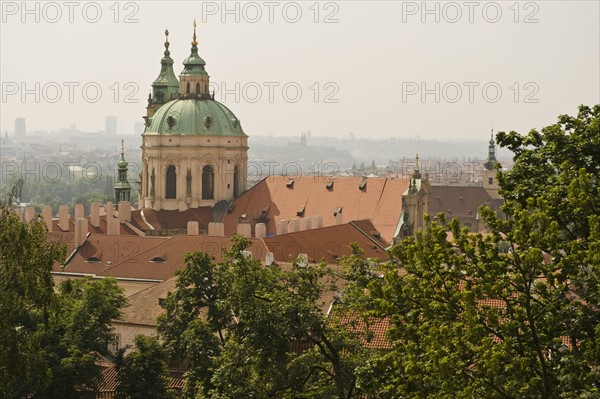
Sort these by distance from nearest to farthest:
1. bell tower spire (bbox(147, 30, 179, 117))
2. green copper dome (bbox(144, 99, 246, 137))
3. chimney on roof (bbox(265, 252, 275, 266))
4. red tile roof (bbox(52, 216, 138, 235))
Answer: chimney on roof (bbox(265, 252, 275, 266)), red tile roof (bbox(52, 216, 138, 235)), green copper dome (bbox(144, 99, 246, 137)), bell tower spire (bbox(147, 30, 179, 117))

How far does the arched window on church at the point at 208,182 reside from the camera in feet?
268

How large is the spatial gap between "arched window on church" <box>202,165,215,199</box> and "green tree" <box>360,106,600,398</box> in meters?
59.3

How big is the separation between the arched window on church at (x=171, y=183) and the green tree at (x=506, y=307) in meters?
59.3

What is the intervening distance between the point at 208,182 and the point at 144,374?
43.2 metres

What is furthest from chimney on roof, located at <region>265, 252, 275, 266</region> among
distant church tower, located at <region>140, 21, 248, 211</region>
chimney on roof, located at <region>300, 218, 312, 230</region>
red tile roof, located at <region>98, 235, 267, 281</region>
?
distant church tower, located at <region>140, 21, 248, 211</region>

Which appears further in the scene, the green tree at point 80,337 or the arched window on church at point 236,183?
the arched window on church at point 236,183

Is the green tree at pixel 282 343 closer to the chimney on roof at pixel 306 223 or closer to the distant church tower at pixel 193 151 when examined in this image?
the chimney on roof at pixel 306 223

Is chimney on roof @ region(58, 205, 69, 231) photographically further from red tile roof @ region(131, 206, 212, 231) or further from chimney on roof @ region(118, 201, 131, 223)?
red tile roof @ region(131, 206, 212, 231)

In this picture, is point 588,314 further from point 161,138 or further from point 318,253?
point 161,138

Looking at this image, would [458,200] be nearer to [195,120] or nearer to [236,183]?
[236,183]

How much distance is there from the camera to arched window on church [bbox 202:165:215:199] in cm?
8181

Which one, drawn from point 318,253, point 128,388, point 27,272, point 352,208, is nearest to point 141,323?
point 128,388

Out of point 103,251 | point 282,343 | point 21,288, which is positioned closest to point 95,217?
point 103,251

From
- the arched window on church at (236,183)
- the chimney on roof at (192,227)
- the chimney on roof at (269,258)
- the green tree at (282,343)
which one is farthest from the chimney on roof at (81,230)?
the green tree at (282,343)
